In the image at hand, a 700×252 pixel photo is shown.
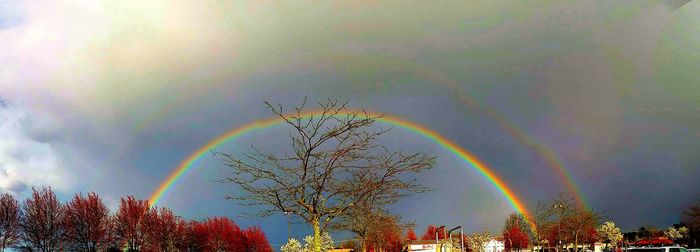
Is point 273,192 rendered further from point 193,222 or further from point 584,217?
point 193,222

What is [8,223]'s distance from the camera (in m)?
61.6

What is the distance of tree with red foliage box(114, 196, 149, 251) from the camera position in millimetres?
79625

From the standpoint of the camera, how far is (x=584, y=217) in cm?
6469

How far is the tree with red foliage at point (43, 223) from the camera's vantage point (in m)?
64.1

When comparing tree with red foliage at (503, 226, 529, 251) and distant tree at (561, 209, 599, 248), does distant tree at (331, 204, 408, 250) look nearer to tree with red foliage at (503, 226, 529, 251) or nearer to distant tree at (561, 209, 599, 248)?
distant tree at (561, 209, 599, 248)

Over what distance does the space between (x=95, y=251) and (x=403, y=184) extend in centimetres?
6861

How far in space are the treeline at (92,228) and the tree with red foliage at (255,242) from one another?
11.2 m

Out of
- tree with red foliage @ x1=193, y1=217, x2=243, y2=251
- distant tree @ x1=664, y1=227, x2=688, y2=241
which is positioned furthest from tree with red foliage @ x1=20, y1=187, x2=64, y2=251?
distant tree @ x1=664, y1=227, x2=688, y2=241

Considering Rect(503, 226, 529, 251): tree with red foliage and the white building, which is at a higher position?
Rect(503, 226, 529, 251): tree with red foliage

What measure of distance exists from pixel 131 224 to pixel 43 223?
650 inches

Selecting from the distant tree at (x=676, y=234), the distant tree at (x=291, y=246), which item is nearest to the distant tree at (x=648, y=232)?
the distant tree at (x=676, y=234)

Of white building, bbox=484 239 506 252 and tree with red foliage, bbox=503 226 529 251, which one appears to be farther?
tree with red foliage, bbox=503 226 529 251

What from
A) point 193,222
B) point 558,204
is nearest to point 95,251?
point 193,222

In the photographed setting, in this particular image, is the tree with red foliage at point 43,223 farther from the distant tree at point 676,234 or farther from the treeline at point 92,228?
the distant tree at point 676,234
